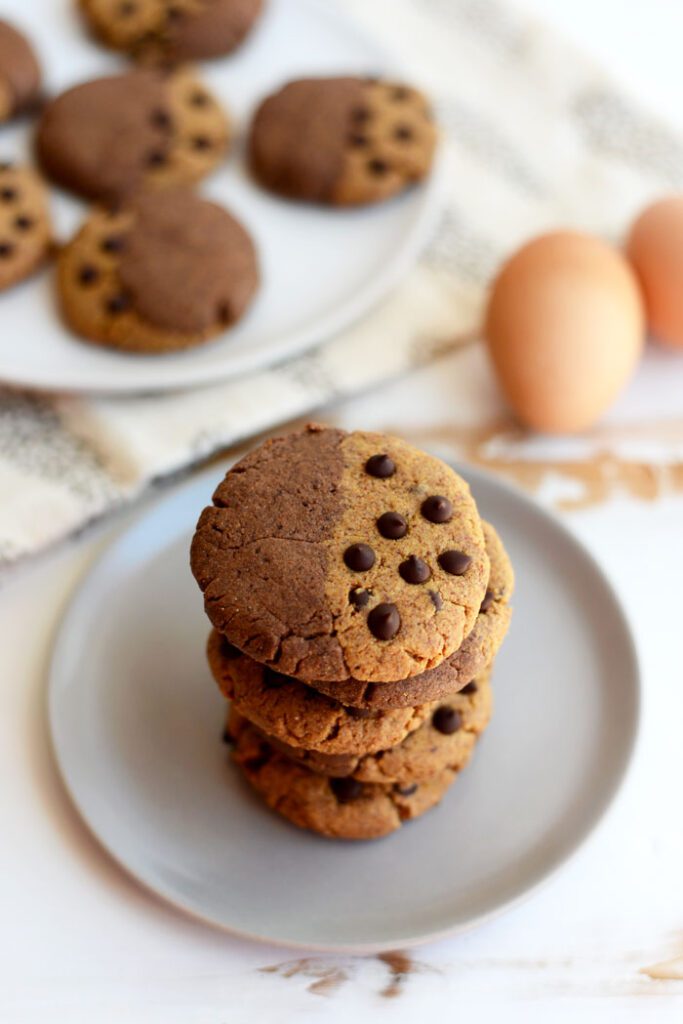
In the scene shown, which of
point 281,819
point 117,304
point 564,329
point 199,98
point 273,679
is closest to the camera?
point 273,679

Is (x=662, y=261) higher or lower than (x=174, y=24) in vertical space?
lower

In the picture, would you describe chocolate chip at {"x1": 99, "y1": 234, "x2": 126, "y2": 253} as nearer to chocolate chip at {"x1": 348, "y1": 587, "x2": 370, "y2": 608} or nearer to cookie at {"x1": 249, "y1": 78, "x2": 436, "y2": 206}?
cookie at {"x1": 249, "y1": 78, "x2": 436, "y2": 206}

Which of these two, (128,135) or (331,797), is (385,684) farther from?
(128,135)

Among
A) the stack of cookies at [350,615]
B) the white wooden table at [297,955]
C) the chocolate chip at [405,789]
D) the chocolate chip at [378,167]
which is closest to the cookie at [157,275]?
the chocolate chip at [378,167]

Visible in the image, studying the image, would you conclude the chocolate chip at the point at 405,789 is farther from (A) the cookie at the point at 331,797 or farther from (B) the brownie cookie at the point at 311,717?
(B) the brownie cookie at the point at 311,717

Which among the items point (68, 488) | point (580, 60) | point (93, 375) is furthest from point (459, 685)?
point (580, 60)

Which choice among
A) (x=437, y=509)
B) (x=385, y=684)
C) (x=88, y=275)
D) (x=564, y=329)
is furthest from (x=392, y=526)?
(x=88, y=275)
